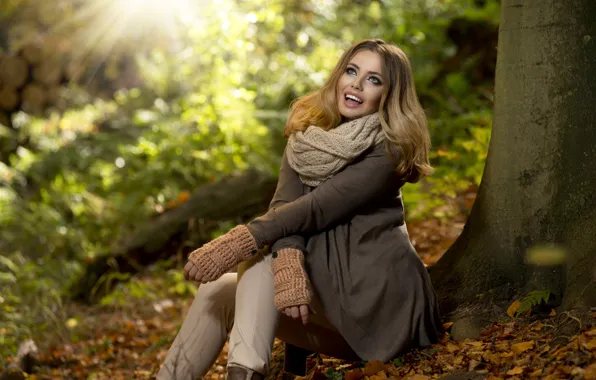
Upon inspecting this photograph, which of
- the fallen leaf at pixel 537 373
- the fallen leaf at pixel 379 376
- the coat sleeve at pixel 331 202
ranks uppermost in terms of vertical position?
the coat sleeve at pixel 331 202

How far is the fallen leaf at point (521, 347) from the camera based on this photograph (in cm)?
292

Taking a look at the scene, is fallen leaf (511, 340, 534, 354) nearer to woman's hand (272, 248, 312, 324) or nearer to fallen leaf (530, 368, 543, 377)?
fallen leaf (530, 368, 543, 377)

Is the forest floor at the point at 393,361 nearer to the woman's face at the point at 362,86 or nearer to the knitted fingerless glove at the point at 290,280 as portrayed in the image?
the knitted fingerless glove at the point at 290,280

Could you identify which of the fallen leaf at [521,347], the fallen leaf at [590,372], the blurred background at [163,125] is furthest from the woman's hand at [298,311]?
the blurred background at [163,125]

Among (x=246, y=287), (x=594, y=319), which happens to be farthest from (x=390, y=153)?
(x=594, y=319)

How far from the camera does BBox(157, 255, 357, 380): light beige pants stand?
3.03m

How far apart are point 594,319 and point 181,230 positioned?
4480 millimetres

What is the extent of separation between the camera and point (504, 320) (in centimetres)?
330

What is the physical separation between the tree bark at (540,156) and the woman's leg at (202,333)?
1.12m

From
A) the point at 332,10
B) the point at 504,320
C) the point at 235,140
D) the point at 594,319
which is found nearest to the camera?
the point at 594,319

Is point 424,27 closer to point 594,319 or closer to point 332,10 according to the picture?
point 332,10

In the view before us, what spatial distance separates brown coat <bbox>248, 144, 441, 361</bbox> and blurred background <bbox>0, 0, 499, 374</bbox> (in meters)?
1.74

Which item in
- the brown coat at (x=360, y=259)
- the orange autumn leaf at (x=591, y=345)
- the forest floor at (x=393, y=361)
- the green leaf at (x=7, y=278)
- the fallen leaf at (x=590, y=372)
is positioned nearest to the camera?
the fallen leaf at (x=590, y=372)

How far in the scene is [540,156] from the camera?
3.31 m
